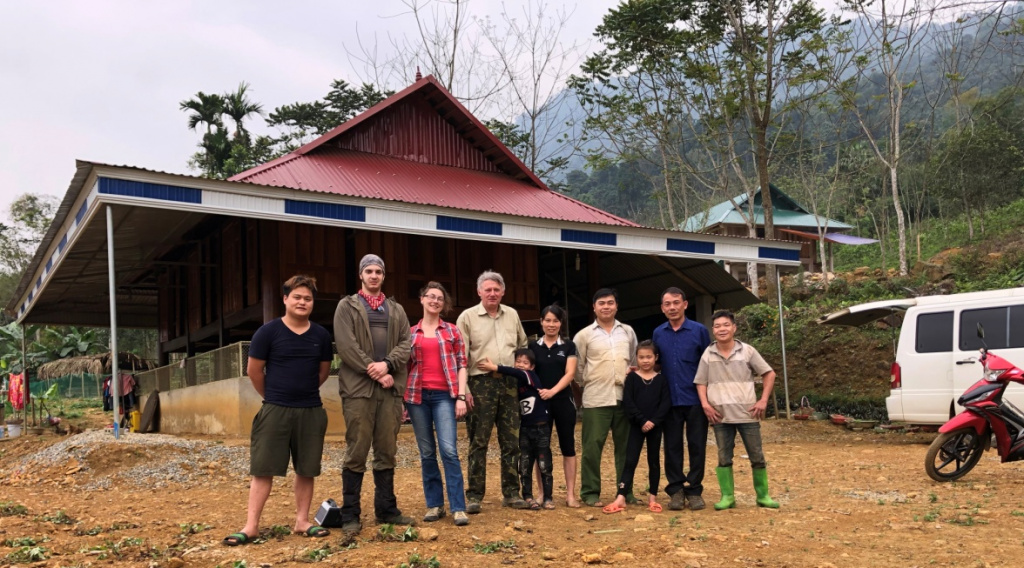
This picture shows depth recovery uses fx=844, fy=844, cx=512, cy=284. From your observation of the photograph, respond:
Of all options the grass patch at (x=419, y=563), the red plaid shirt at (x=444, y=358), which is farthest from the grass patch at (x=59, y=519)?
the grass patch at (x=419, y=563)

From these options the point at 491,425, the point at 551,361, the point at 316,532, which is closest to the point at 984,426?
the point at 551,361

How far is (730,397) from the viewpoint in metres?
5.81

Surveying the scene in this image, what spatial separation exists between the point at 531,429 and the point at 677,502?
43.8 inches

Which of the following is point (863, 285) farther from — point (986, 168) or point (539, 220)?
point (539, 220)

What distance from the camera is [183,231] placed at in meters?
14.4

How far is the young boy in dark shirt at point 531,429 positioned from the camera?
580 cm

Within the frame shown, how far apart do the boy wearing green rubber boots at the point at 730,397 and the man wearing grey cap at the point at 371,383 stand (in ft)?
6.92

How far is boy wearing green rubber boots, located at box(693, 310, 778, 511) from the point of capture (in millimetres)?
5781

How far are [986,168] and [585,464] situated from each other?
28.2 m

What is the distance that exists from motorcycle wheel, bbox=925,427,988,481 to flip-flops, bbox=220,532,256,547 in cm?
528

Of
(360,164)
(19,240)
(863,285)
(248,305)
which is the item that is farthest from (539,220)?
(19,240)

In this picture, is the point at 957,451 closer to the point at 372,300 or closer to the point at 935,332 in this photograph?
the point at 935,332

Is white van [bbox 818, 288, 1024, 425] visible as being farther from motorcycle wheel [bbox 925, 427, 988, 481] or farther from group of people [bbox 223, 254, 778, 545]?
group of people [bbox 223, 254, 778, 545]

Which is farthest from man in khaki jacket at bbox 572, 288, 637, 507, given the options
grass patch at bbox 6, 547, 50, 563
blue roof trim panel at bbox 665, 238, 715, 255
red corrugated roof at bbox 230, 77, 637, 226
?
blue roof trim panel at bbox 665, 238, 715, 255
